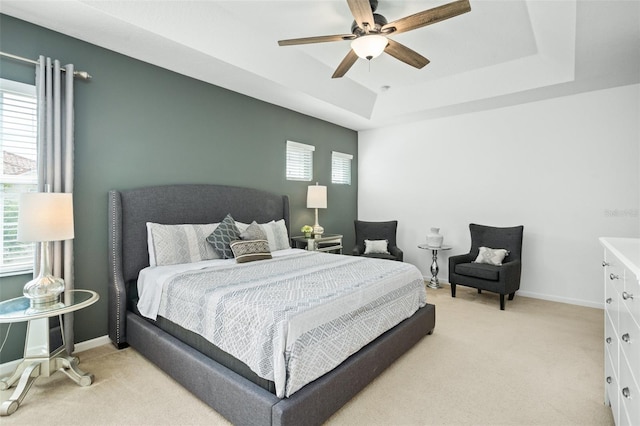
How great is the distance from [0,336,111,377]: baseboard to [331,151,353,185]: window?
408cm

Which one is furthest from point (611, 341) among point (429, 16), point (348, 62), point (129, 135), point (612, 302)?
point (129, 135)

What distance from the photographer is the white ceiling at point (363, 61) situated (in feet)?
8.68

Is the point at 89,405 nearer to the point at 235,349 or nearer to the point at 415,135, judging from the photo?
the point at 235,349

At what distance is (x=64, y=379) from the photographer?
2.44 metres

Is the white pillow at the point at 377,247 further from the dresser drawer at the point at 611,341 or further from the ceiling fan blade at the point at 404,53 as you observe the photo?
the dresser drawer at the point at 611,341

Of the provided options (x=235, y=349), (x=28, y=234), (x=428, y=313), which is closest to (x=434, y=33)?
(x=428, y=313)

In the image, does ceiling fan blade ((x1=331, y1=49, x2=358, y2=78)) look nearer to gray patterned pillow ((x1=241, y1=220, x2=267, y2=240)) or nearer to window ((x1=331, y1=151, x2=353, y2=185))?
gray patterned pillow ((x1=241, y1=220, x2=267, y2=240))

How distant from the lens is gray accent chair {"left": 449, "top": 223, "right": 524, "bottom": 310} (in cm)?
400

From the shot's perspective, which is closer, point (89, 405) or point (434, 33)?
point (89, 405)

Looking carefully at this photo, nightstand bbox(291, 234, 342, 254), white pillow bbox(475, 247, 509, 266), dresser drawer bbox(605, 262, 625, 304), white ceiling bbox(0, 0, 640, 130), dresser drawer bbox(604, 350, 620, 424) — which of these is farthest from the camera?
nightstand bbox(291, 234, 342, 254)

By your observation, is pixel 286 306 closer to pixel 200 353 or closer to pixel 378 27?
pixel 200 353

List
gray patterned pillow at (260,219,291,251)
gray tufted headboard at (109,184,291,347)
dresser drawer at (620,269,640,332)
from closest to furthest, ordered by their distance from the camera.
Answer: dresser drawer at (620,269,640,332)
gray tufted headboard at (109,184,291,347)
gray patterned pillow at (260,219,291,251)

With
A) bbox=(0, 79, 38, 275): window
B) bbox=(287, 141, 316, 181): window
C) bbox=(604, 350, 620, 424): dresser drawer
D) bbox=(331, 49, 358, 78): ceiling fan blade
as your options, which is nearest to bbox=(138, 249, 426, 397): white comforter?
bbox=(0, 79, 38, 275): window

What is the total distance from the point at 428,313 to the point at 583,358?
4.23ft
